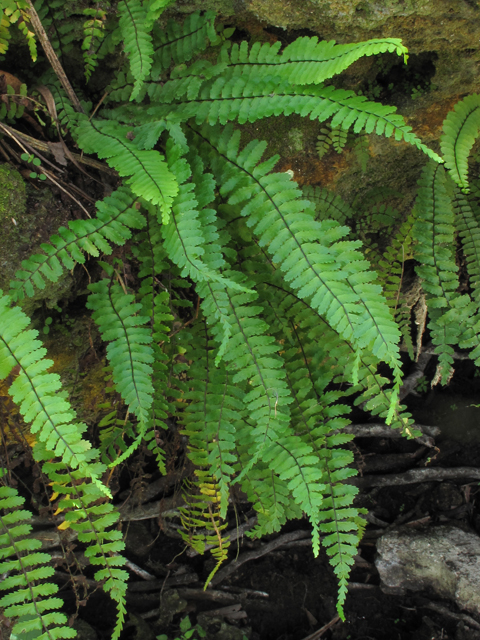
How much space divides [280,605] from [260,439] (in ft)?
7.36

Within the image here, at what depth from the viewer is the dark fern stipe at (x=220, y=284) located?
2074mm

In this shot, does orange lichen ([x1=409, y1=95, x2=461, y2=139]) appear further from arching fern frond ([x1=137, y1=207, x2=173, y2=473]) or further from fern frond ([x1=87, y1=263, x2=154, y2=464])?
fern frond ([x1=87, y1=263, x2=154, y2=464])

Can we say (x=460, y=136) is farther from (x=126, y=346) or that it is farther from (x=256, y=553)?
(x=256, y=553)

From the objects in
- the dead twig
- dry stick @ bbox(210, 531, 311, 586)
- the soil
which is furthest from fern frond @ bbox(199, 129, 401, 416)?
the dead twig

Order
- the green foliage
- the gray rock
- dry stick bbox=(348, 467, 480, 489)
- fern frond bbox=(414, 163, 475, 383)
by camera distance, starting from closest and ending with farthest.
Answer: the green foliage
fern frond bbox=(414, 163, 475, 383)
the gray rock
dry stick bbox=(348, 467, 480, 489)

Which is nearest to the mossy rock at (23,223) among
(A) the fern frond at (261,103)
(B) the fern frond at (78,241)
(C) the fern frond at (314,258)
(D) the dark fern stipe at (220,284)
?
(D) the dark fern stipe at (220,284)

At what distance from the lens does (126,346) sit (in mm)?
2336

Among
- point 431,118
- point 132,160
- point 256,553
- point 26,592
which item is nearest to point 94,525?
point 26,592

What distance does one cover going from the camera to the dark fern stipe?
207 centimetres

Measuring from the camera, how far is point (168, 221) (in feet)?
6.95

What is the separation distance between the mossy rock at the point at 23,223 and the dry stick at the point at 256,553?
263 cm

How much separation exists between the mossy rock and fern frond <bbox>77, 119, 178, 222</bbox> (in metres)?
0.44

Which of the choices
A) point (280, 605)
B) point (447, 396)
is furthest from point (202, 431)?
point (447, 396)

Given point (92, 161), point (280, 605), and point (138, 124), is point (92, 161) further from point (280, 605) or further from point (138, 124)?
point (280, 605)
